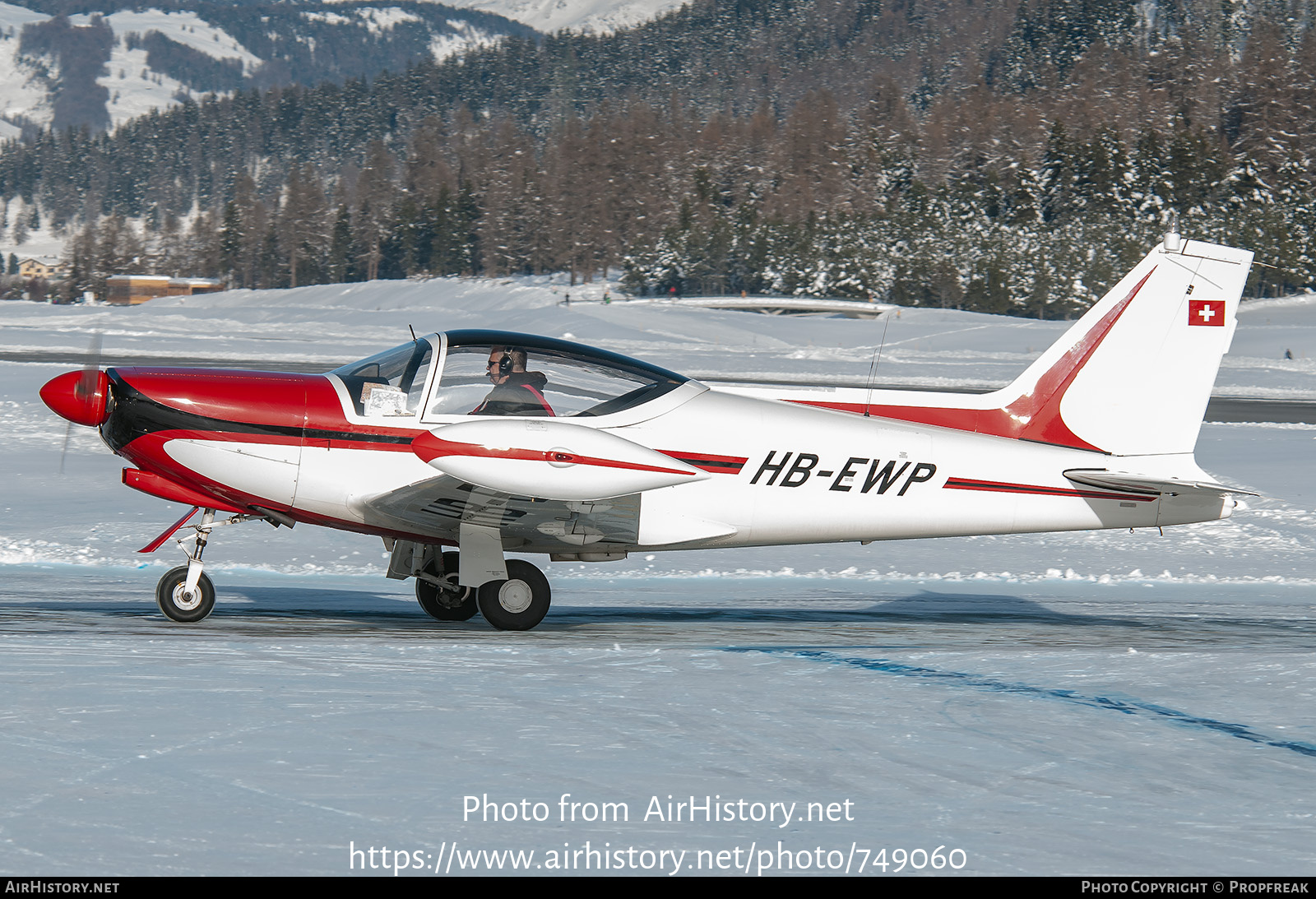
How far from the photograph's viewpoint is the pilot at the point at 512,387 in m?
8.28

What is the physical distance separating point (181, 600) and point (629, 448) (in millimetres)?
3052

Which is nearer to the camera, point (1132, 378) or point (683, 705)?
point (683, 705)

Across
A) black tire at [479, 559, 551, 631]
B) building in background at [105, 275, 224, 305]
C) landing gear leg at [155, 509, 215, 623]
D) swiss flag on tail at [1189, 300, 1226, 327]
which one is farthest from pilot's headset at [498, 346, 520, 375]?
building in background at [105, 275, 224, 305]

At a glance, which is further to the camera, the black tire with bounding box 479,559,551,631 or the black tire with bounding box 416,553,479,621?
the black tire with bounding box 416,553,479,621

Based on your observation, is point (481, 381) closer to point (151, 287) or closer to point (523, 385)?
point (523, 385)

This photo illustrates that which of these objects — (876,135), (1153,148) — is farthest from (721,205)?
(1153,148)

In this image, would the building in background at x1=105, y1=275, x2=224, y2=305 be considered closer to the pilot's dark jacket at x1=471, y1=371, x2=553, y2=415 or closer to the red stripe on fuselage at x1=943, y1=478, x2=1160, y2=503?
the pilot's dark jacket at x1=471, y1=371, x2=553, y2=415

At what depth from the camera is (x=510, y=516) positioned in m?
8.54

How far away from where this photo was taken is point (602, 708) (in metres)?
6.18

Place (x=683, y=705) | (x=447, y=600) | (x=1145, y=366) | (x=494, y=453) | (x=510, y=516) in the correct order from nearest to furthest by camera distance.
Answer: (x=683, y=705), (x=494, y=453), (x=510, y=516), (x=447, y=600), (x=1145, y=366)

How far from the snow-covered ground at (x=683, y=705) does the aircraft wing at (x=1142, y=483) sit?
98cm

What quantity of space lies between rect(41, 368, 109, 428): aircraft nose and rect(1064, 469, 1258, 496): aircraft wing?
644 centimetres

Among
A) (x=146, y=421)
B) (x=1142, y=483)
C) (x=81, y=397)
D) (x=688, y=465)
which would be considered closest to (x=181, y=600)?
(x=146, y=421)

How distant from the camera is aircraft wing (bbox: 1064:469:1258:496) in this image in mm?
9023
